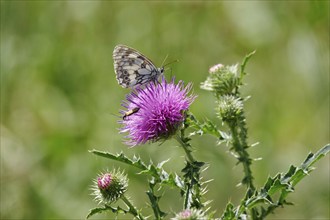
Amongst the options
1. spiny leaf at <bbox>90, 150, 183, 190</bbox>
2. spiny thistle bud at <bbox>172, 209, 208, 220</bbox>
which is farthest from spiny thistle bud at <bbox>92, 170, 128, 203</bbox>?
spiny thistle bud at <bbox>172, 209, 208, 220</bbox>

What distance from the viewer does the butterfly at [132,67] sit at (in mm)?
4961

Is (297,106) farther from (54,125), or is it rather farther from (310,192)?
(54,125)

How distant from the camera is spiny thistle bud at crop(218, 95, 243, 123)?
4.56m

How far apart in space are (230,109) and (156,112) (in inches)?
21.0

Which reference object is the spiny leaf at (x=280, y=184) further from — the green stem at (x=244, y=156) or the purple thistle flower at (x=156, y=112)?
the purple thistle flower at (x=156, y=112)

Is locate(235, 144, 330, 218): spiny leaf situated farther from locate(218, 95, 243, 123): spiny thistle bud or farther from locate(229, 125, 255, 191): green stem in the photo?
locate(218, 95, 243, 123): spiny thistle bud

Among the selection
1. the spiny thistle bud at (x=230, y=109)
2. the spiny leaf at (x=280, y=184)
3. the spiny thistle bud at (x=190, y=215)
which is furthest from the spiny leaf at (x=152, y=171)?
the spiny thistle bud at (x=230, y=109)

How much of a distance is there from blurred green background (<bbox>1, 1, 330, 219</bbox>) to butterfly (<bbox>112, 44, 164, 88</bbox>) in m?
2.10

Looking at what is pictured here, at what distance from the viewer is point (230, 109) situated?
4555 millimetres

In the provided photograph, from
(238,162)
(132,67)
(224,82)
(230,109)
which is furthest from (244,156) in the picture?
(132,67)

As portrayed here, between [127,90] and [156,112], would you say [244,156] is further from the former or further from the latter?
A: [127,90]

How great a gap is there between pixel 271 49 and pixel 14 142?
3.50 meters

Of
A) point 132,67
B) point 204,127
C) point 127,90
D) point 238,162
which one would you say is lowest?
point 238,162

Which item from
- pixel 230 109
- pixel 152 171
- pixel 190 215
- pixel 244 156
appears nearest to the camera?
pixel 190 215
